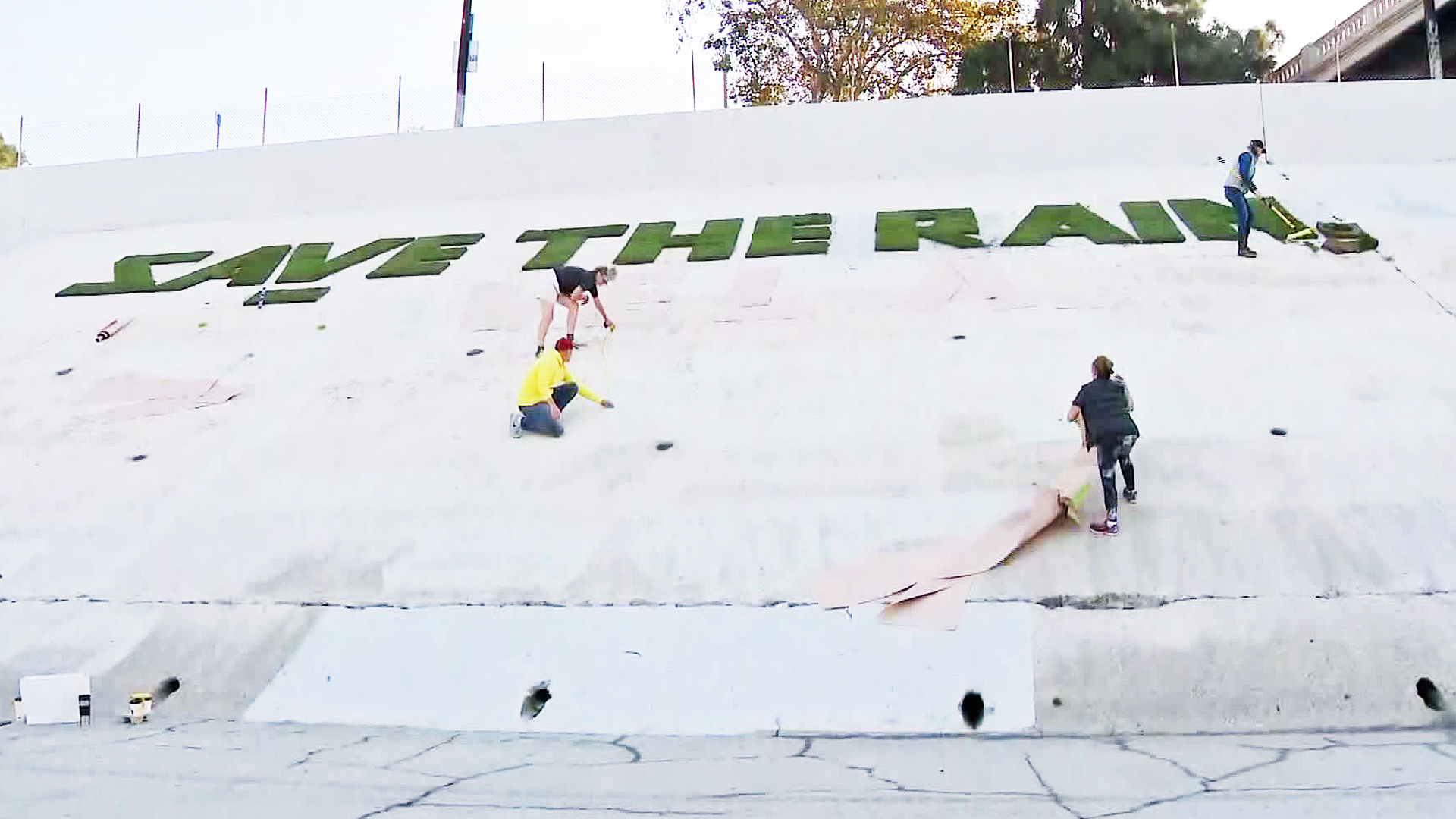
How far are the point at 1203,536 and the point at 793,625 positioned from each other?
2.60 meters

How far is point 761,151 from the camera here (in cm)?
1512

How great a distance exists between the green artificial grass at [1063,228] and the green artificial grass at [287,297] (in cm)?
780

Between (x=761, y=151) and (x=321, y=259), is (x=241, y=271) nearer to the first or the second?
(x=321, y=259)

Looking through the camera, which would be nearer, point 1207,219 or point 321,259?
point 1207,219

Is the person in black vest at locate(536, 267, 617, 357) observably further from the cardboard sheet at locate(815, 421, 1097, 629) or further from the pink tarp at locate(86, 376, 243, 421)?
the cardboard sheet at locate(815, 421, 1097, 629)

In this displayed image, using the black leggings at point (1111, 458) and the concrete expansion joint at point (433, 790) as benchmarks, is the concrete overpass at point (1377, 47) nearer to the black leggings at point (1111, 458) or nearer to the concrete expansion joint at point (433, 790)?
the black leggings at point (1111, 458)

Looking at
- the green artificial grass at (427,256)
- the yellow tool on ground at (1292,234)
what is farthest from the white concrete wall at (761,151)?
the yellow tool on ground at (1292,234)

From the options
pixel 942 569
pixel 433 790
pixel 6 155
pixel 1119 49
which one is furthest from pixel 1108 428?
pixel 6 155

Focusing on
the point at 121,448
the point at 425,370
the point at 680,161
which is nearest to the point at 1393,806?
the point at 425,370

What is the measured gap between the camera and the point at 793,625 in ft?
21.0

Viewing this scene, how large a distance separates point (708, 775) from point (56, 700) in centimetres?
391

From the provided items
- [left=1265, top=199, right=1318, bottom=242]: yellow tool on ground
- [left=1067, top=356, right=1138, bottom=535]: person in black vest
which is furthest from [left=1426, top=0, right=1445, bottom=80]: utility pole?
[left=1067, top=356, right=1138, bottom=535]: person in black vest

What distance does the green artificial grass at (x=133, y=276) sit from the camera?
13.8 m

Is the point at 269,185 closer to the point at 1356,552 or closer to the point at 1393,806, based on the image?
the point at 1356,552
